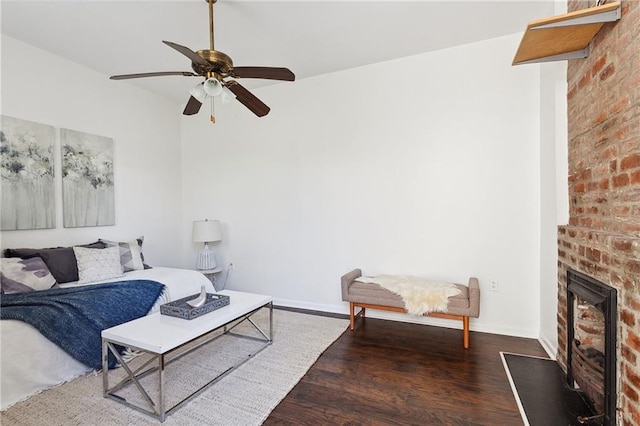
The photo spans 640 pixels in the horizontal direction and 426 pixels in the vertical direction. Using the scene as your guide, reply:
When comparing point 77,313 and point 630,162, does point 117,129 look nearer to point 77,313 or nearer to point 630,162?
point 77,313

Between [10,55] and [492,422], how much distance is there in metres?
4.69

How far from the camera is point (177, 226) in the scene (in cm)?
444

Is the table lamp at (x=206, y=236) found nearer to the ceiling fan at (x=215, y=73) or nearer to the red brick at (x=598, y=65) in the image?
the ceiling fan at (x=215, y=73)

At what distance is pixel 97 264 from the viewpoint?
2.96m

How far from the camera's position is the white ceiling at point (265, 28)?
2.38m

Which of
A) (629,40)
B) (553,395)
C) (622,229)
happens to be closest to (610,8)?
(629,40)

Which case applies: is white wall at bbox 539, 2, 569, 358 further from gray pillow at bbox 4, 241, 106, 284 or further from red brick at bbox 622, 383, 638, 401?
gray pillow at bbox 4, 241, 106, 284

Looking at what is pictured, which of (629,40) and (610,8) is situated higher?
(610,8)

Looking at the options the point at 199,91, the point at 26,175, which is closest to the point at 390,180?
the point at 199,91

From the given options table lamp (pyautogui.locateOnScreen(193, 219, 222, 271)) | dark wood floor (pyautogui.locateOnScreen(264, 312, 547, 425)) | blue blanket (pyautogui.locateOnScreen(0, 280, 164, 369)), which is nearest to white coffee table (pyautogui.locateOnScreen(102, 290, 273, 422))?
blue blanket (pyautogui.locateOnScreen(0, 280, 164, 369))

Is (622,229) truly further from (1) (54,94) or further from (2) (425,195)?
(1) (54,94)

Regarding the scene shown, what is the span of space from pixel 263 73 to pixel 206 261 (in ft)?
8.50

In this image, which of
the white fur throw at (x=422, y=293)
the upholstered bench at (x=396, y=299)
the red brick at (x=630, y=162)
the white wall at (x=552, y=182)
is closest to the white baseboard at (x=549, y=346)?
the white wall at (x=552, y=182)

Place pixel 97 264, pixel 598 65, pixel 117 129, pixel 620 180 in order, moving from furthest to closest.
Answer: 1. pixel 117 129
2. pixel 97 264
3. pixel 598 65
4. pixel 620 180
